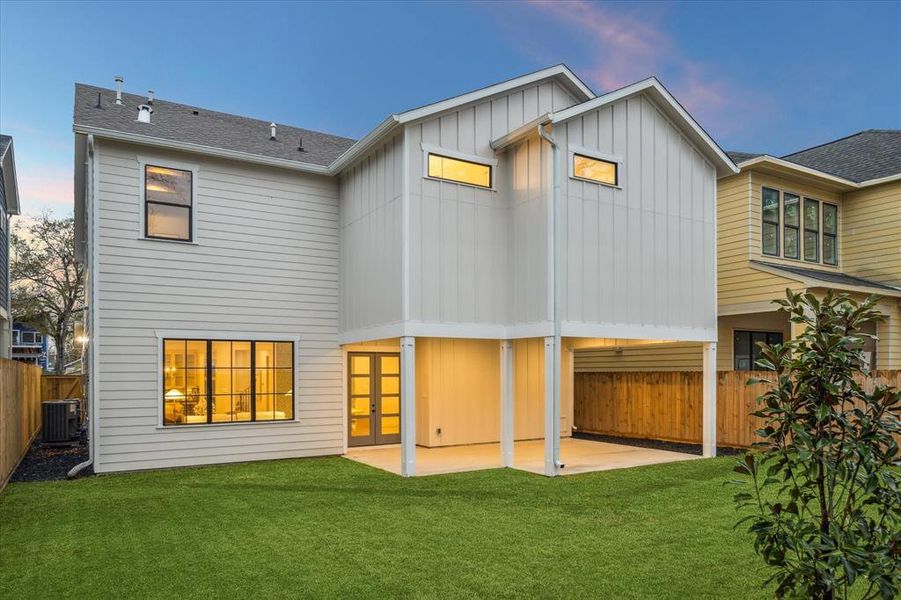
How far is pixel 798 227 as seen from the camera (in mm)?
13688

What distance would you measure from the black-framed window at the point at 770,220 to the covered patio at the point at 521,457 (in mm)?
5133

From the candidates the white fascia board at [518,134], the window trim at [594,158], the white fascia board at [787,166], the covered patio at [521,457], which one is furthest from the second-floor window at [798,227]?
the white fascia board at [518,134]

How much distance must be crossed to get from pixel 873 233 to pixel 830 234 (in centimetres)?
82

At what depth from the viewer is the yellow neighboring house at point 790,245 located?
41.6ft

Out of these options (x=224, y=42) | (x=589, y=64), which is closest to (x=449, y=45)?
(x=589, y=64)

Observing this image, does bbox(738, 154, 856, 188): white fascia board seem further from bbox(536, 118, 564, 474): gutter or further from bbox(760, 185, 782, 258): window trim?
bbox(536, 118, 564, 474): gutter

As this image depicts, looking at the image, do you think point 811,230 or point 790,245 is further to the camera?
point 811,230

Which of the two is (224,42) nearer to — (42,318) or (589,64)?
(42,318)

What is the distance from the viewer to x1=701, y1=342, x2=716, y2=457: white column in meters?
10.7

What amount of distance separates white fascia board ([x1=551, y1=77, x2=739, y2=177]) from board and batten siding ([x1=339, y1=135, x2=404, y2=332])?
8.85 ft

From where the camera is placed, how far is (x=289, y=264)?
436 inches

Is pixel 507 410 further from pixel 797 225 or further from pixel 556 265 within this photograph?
pixel 797 225

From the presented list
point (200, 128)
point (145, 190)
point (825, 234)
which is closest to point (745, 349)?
point (825, 234)

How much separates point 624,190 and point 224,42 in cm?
5742
